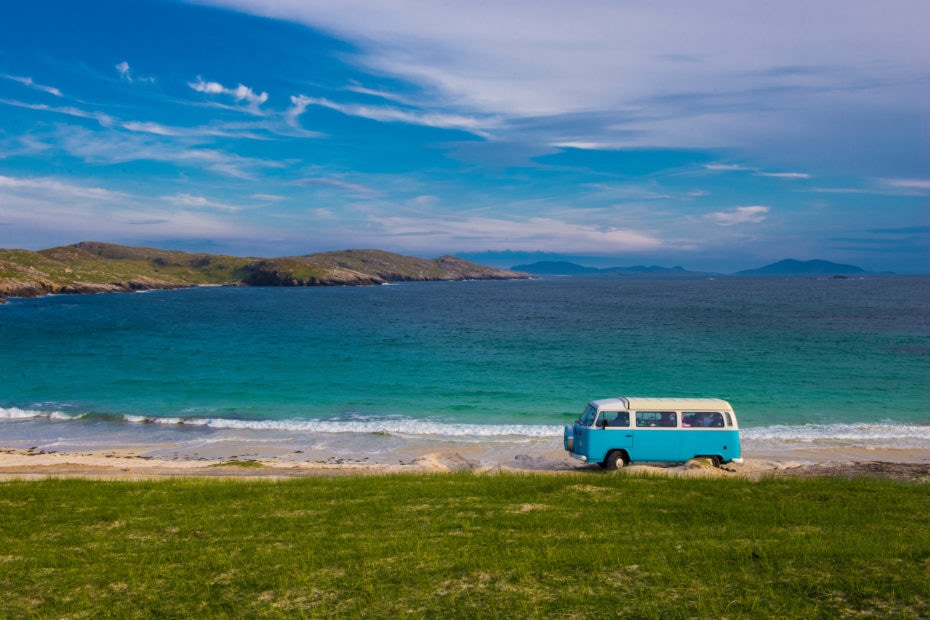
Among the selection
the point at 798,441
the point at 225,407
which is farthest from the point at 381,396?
the point at 798,441

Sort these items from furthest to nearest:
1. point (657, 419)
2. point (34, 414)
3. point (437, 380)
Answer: point (437, 380), point (34, 414), point (657, 419)

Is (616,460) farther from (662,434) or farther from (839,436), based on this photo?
(839,436)

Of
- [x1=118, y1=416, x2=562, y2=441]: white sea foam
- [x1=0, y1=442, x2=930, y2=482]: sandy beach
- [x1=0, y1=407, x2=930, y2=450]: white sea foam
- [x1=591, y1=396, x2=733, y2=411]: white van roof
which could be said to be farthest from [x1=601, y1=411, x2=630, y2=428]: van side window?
[x1=118, y1=416, x2=562, y2=441]: white sea foam

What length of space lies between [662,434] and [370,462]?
14.7 meters

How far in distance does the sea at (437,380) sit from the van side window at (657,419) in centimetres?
1102

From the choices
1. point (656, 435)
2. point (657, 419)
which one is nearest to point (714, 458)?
point (656, 435)

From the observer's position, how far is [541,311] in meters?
122

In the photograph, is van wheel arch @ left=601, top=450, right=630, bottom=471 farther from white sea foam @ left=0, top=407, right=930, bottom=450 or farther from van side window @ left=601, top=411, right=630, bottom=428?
white sea foam @ left=0, top=407, right=930, bottom=450

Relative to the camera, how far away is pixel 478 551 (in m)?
12.1

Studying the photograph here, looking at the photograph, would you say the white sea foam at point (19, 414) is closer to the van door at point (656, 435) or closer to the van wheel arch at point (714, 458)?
the van door at point (656, 435)

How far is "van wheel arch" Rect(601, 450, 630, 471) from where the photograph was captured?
914 inches

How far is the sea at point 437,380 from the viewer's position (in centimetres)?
3653

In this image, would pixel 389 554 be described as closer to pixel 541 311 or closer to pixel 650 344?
pixel 650 344

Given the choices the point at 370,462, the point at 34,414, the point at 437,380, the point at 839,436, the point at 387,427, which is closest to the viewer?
the point at 370,462
